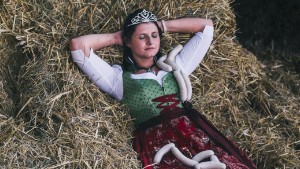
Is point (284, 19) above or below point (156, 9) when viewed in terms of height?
below

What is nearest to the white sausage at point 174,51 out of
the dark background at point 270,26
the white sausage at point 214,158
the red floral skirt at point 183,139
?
the red floral skirt at point 183,139

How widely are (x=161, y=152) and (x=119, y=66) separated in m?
0.57

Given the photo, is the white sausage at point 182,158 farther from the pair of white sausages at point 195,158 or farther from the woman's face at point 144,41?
the woman's face at point 144,41

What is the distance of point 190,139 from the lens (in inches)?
154

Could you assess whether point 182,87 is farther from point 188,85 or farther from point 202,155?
point 202,155

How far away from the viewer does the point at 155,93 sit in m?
3.99

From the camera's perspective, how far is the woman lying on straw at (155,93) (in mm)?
3867

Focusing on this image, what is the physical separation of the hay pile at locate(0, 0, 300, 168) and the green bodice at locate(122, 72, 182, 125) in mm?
68

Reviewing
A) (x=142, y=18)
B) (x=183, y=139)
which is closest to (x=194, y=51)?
(x=142, y=18)

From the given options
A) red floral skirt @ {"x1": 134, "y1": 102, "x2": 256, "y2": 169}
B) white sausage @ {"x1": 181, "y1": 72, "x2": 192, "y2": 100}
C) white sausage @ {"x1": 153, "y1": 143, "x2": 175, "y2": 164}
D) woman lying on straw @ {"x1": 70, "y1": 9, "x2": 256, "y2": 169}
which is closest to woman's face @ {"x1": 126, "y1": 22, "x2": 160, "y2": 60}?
woman lying on straw @ {"x1": 70, "y1": 9, "x2": 256, "y2": 169}

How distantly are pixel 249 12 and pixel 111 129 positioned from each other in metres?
2.13

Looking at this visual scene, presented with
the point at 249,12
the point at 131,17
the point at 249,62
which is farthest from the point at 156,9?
the point at 249,12

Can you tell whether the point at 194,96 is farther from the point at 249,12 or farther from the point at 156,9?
the point at 249,12

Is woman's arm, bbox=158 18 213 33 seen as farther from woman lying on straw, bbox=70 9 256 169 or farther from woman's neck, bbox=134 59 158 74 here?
woman's neck, bbox=134 59 158 74
